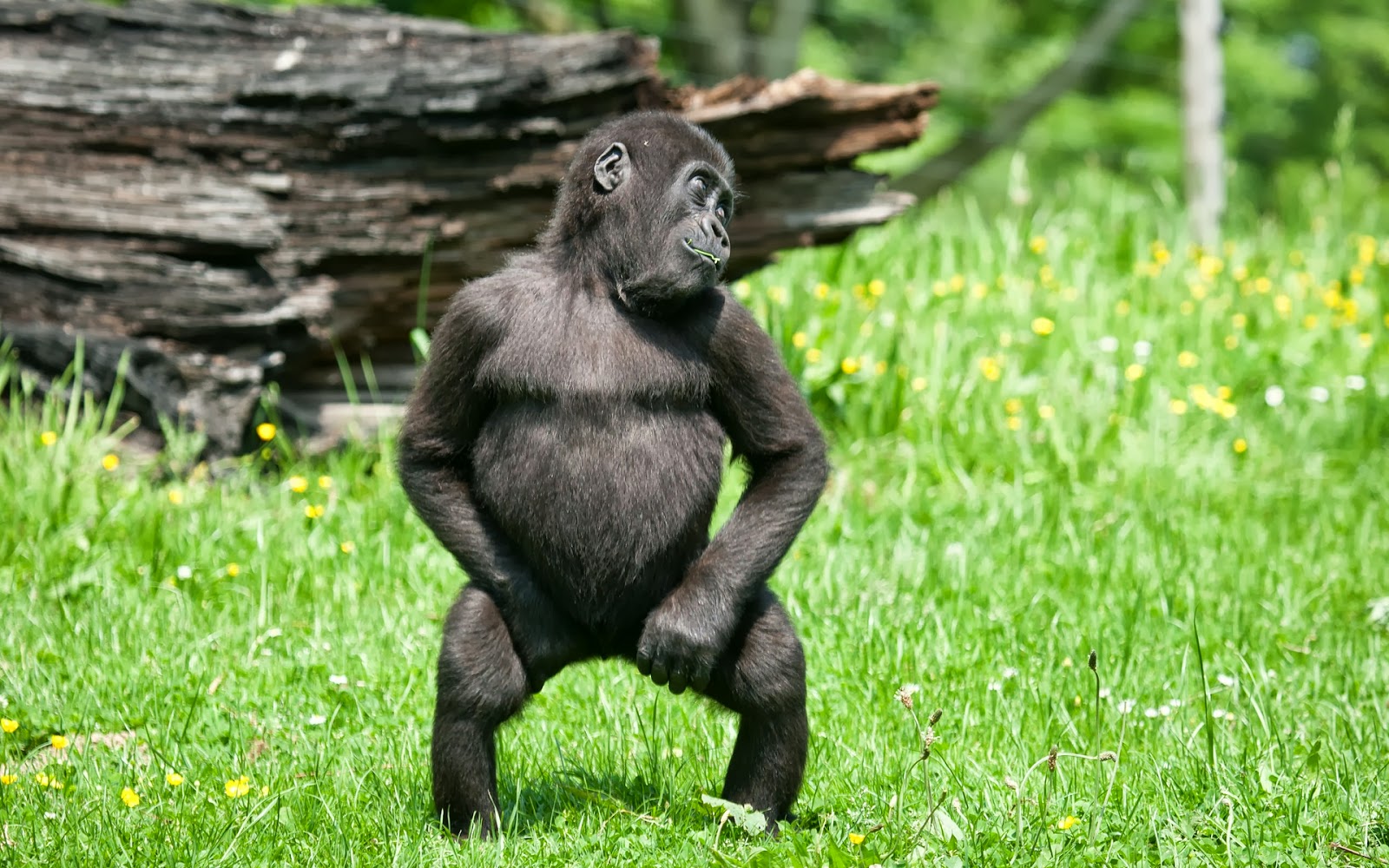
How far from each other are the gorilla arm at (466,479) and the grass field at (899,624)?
1.70 ft

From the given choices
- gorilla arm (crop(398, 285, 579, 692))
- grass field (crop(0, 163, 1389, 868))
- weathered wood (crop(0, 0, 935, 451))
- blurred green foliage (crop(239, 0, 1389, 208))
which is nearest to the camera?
grass field (crop(0, 163, 1389, 868))

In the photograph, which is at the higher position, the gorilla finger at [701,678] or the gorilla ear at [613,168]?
the gorilla ear at [613,168]

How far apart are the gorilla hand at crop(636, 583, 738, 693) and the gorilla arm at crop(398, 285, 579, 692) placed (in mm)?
295

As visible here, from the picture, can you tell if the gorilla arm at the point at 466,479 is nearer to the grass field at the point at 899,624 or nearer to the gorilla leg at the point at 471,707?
the gorilla leg at the point at 471,707

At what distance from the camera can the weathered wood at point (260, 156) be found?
21.3ft

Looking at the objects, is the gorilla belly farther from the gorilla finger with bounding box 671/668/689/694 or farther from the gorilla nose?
the gorilla nose

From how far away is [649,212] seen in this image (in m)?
3.86

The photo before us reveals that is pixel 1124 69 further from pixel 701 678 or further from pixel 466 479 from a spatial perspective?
pixel 701 678

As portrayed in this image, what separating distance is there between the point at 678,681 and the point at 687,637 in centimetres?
14

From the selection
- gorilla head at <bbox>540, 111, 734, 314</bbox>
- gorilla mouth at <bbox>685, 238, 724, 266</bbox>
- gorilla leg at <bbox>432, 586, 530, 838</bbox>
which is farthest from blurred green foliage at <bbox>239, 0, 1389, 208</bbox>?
gorilla leg at <bbox>432, 586, 530, 838</bbox>

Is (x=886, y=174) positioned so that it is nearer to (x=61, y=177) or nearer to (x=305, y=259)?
(x=305, y=259)

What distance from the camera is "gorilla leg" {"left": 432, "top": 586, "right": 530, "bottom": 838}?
374 centimetres

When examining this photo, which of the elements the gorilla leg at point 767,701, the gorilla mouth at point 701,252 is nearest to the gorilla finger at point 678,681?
the gorilla leg at point 767,701

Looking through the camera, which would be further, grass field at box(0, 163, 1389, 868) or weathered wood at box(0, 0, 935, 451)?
weathered wood at box(0, 0, 935, 451)
